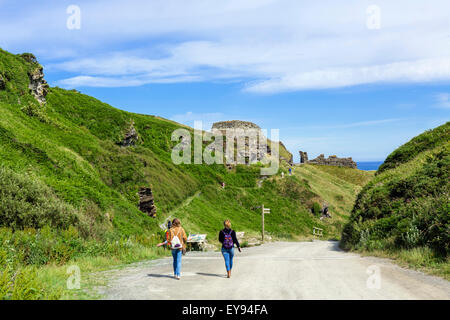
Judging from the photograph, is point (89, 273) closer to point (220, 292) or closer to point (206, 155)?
point (220, 292)

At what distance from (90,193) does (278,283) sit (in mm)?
16671

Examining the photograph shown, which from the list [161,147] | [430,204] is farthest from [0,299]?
[161,147]

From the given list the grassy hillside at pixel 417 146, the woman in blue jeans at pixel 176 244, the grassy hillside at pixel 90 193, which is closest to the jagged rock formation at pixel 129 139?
the grassy hillside at pixel 90 193

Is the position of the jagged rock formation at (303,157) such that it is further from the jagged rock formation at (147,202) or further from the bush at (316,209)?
Answer: the jagged rock formation at (147,202)

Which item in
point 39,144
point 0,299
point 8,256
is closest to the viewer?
point 0,299

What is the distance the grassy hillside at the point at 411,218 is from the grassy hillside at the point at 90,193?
11610mm

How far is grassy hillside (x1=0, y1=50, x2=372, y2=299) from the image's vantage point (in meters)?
12.5

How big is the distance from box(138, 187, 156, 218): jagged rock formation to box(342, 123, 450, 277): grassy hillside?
18.1m

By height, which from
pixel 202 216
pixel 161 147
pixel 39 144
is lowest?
pixel 202 216

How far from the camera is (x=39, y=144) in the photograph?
25438 mm

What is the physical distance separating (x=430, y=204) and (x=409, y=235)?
1.99m

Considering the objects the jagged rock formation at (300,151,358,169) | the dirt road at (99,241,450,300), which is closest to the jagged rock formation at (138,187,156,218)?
the dirt road at (99,241,450,300)

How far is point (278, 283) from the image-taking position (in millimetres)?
9719
